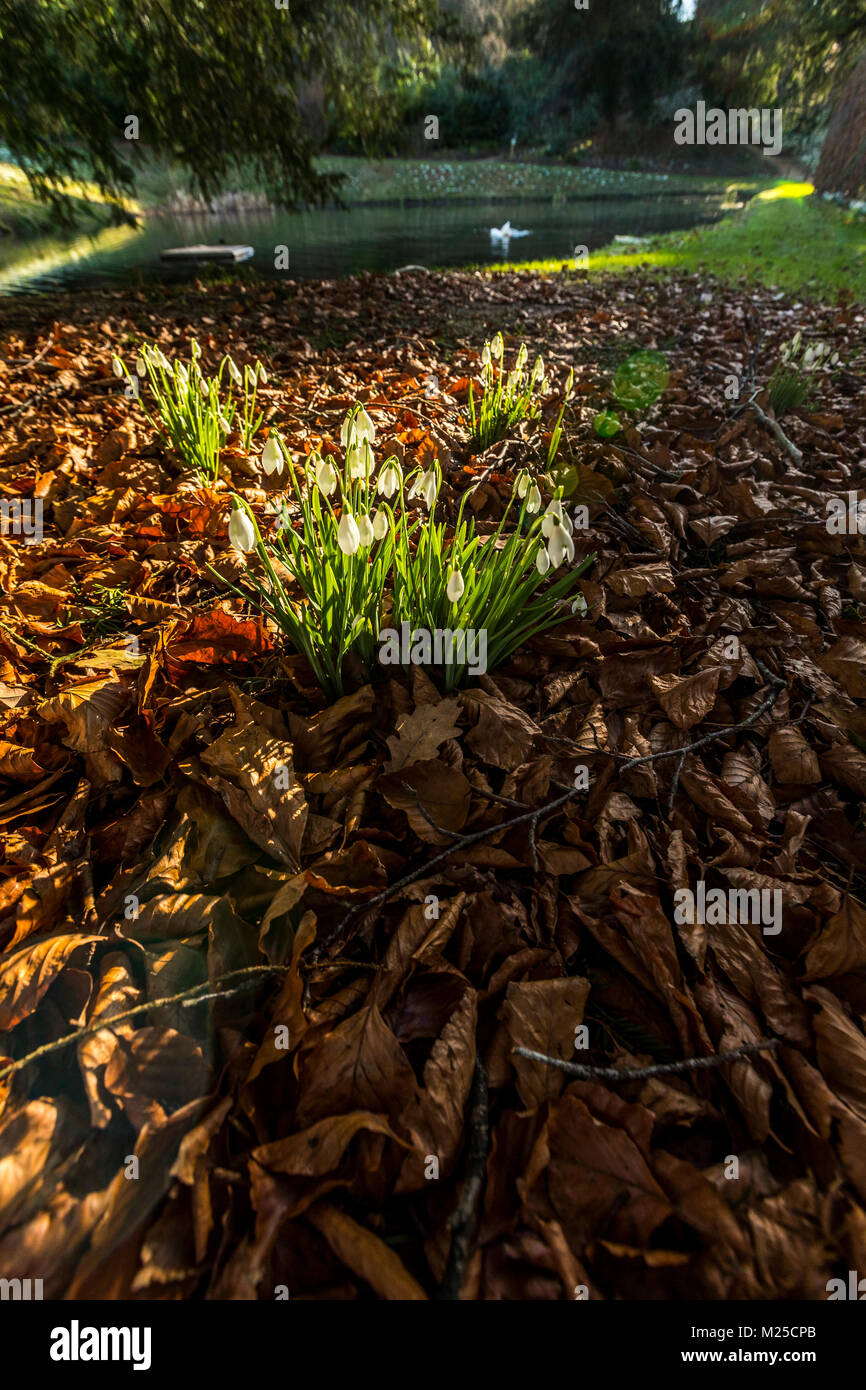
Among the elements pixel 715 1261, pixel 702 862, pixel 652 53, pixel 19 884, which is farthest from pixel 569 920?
→ pixel 652 53

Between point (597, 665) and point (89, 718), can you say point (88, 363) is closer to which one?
point (89, 718)

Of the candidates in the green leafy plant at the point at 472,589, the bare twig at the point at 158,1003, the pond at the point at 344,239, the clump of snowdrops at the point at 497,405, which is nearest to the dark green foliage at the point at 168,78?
the pond at the point at 344,239

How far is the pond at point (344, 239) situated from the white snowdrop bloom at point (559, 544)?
659 cm

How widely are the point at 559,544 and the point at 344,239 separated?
41.4 ft

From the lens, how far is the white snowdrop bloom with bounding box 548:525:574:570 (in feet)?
3.65

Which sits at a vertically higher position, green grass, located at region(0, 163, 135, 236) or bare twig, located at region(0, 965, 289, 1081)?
green grass, located at region(0, 163, 135, 236)

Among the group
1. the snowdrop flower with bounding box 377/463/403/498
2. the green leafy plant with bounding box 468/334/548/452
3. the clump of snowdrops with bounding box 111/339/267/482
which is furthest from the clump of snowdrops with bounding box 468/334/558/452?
the snowdrop flower with bounding box 377/463/403/498

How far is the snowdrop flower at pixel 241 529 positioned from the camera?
43.7 inches

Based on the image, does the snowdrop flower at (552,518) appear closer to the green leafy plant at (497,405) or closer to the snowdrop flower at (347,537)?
the snowdrop flower at (347,537)

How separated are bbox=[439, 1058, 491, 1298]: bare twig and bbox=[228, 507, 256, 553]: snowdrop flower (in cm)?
93

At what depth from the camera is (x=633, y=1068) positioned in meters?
0.84

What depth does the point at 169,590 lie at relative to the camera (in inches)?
A: 64.6

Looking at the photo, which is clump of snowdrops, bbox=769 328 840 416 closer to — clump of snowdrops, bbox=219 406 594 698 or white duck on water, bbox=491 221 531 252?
clump of snowdrops, bbox=219 406 594 698

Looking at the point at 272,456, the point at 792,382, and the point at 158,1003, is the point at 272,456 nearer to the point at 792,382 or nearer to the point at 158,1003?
the point at 158,1003
